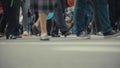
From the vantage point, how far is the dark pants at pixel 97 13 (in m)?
3.55

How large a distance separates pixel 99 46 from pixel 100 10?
863mm

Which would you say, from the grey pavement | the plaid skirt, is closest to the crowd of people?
the plaid skirt

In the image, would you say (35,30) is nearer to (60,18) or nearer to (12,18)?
(60,18)

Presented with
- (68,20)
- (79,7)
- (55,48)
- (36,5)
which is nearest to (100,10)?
(79,7)

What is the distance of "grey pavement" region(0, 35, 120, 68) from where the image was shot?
2.60 m

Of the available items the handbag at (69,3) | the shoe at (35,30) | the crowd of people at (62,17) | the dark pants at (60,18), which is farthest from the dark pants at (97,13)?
the shoe at (35,30)

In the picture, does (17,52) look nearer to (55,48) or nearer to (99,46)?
(55,48)

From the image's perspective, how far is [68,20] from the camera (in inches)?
195

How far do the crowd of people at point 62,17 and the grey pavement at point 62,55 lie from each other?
454 millimetres

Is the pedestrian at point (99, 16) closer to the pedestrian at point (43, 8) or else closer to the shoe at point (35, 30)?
the pedestrian at point (43, 8)

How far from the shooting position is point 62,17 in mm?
4156

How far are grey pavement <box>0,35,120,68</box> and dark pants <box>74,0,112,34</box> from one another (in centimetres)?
51

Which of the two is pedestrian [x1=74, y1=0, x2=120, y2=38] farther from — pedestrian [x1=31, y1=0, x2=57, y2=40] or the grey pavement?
the grey pavement

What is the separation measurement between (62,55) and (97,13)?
99 centimetres
